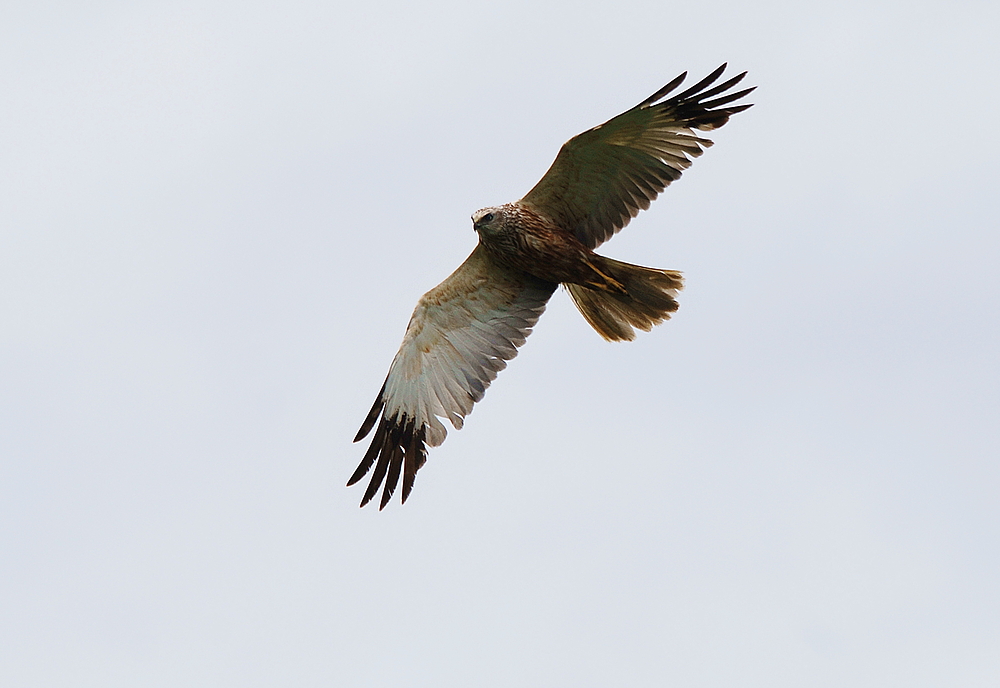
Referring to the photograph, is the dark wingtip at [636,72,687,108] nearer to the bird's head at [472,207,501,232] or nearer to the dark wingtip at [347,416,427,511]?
the bird's head at [472,207,501,232]

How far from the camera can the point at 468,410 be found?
11695mm

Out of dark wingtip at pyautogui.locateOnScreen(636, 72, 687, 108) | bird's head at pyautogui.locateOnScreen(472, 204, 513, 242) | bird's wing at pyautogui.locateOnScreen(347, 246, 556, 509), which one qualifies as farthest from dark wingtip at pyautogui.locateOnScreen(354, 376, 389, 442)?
dark wingtip at pyautogui.locateOnScreen(636, 72, 687, 108)

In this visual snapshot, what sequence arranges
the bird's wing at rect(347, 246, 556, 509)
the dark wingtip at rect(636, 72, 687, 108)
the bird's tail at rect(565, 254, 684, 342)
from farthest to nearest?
the bird's wing at rect(347, 246, 556, 509) < the bird's tail at rect(565, 254, 684, 342) < the dark wingtip at rect(636, 72, 687, 108)

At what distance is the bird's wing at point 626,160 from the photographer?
10492mm

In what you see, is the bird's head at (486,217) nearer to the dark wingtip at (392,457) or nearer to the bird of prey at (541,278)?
the bird of prey at (541,278)

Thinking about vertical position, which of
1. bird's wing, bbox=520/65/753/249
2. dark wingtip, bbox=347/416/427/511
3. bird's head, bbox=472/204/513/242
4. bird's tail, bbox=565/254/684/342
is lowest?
dark wingtip, bbox=347/416/427/511

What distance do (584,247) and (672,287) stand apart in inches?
31.4

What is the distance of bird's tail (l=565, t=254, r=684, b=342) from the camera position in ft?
36.3

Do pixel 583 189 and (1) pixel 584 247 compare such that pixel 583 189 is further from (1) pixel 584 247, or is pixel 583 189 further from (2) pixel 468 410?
(2) pixel 468 410

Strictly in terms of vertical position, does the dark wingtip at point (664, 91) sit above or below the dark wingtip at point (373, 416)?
above

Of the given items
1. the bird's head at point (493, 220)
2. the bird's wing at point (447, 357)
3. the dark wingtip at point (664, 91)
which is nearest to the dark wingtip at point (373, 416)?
the bird's wing at point (447, 357)

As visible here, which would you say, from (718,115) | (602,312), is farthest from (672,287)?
(718,115)

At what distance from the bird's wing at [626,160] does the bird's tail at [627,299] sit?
341 mm

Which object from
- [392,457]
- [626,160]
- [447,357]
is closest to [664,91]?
[626,160]
